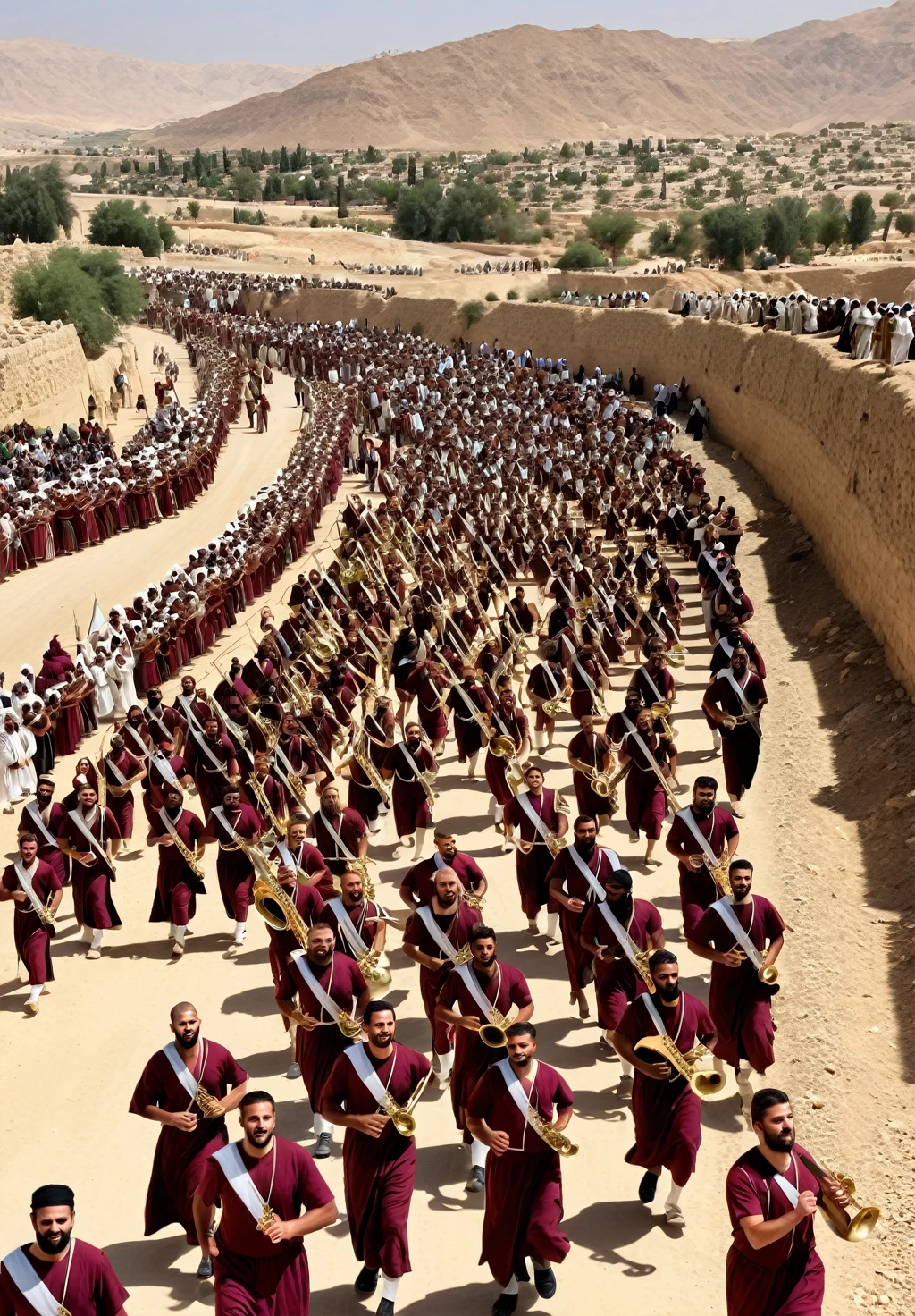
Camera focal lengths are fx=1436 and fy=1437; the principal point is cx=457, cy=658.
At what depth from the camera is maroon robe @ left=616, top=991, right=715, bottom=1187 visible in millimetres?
6945

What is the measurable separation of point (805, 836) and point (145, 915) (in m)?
5.58

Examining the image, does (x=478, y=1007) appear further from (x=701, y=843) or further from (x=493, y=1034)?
(x=701, y=843)

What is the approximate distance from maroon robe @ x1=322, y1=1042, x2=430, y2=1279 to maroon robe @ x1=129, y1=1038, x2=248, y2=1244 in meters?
0.54

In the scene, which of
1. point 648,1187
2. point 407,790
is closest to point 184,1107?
point 648,1187

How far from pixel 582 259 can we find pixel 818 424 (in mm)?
43010

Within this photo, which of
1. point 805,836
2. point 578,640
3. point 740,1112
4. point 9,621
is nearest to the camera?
point 740,1112

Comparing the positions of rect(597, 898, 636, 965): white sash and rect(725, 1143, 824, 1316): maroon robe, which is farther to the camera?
rect(597, 898, 636, 965): white sash

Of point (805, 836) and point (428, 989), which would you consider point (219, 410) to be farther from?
point (428, 989)

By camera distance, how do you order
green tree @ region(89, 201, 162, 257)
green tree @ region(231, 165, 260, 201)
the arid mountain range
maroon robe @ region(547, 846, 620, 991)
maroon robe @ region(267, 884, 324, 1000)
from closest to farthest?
maroon robe @ region(267, 884, 324, 1000) → maroon robe @ region(547, 846, 620, 991) → green tree @ region(89, 201, 162, 257) → green tree @ region(231, 165, 260, 201) → the arid mountain range

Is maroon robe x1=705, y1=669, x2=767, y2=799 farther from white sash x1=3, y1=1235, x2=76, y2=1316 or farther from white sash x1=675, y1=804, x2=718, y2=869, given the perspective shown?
white sash x1=3, y1=1235, x2=76, y2=1316

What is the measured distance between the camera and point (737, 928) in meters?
7.89

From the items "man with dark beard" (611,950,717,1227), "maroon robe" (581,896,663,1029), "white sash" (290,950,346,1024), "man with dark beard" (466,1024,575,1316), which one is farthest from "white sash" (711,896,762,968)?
"white sash" (290,950,346,1024)

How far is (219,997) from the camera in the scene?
9984 mm

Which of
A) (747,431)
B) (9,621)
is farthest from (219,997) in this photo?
(747,431)
